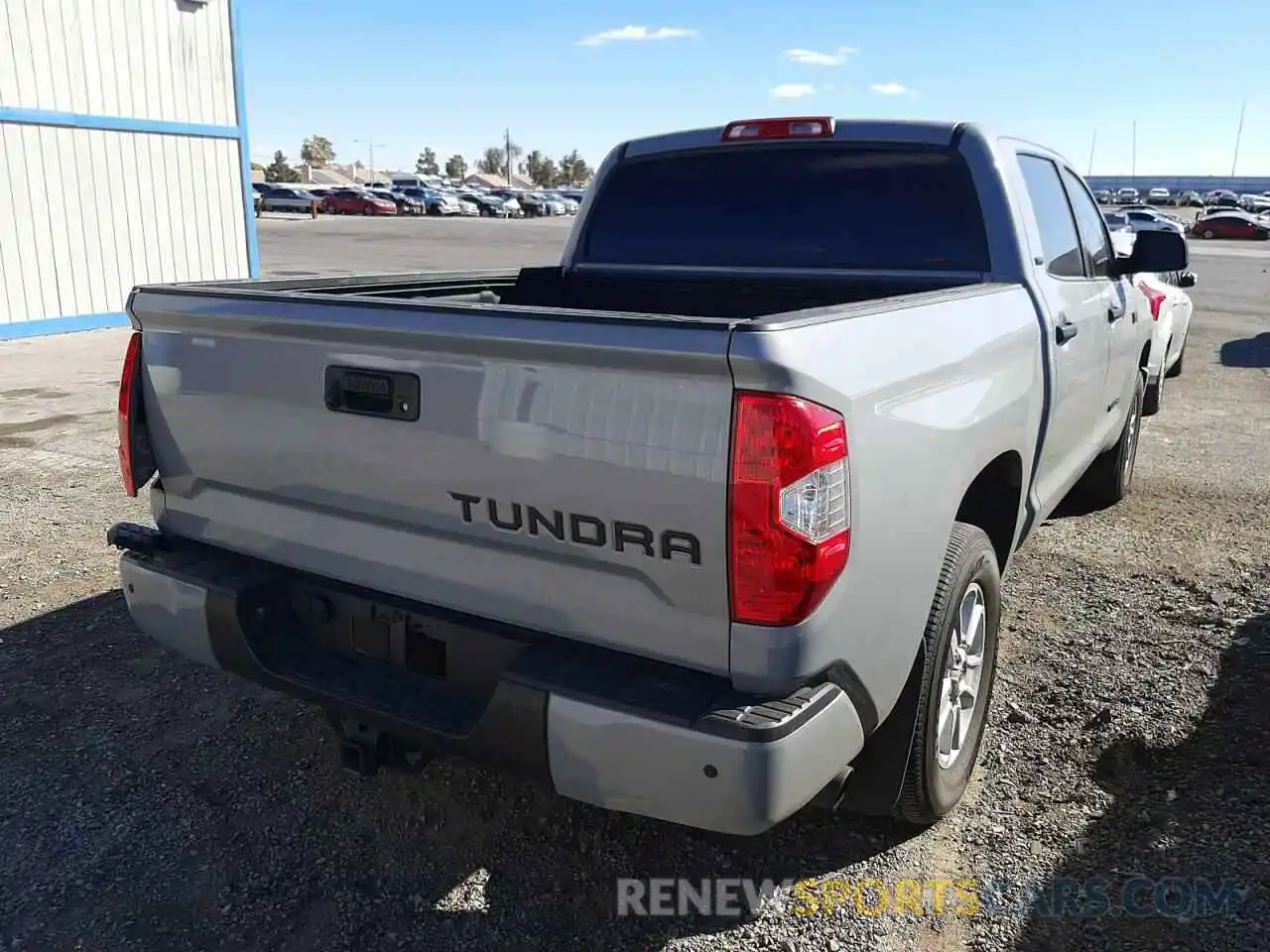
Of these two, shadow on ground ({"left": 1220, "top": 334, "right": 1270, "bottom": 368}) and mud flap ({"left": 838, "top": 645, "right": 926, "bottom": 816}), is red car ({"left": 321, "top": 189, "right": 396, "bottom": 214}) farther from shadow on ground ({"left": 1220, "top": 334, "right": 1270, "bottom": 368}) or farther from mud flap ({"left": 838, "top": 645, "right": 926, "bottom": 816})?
mud flap ({"left": 838, "top": 645, "right": 926, "bottom": 816})

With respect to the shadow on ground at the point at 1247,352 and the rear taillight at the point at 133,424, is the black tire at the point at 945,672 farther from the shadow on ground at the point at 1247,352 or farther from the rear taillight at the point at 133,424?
the shadow on ground at the point at 1247,352

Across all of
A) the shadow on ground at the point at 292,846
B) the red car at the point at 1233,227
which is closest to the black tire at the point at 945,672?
the shadow on ground at the point at 292,846

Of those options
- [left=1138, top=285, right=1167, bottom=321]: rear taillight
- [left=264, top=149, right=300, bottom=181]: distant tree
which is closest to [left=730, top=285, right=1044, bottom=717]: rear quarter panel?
[left=1138, top=285, right=1167, bottom=321]: rear taillight

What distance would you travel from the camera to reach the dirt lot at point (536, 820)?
2.64 m

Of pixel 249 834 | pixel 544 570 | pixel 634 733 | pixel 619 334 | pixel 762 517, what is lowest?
pixel 249 834

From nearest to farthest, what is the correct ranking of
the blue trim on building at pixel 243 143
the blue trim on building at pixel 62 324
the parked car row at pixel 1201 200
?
the blue trim on building at pixel 62 324, the blue trim on building at pixel 243 143, the parked car row at pixel 1201 200

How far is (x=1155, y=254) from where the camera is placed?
15.1 feet

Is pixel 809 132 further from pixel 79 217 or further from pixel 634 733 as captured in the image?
pixel 79 217

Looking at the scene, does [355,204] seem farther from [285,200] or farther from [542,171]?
[542,171]

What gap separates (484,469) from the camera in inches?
91.1

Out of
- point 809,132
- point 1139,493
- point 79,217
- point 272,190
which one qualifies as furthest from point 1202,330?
point 272,190

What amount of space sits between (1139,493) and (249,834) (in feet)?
18.4

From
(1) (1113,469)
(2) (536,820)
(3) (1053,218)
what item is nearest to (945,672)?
(2) (536,820)

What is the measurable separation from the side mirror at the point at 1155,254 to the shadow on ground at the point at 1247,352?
8468mm
